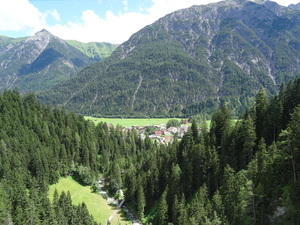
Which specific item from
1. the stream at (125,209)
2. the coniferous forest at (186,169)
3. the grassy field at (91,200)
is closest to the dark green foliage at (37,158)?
the coniferous forest at (186,169)

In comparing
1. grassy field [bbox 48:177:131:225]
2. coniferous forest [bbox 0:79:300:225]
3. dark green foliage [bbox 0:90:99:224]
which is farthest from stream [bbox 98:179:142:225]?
dark green foliage [bbox 0:90:99:224]

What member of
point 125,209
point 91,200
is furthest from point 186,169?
point 91,200

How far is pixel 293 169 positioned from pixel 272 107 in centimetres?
2781

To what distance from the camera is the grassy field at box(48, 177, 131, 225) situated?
69.4 m

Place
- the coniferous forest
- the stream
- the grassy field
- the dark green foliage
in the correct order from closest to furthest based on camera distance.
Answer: the coniferous forest, the dark green foliage, the stream, the grassy field

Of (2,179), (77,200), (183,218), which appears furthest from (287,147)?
(2,179)

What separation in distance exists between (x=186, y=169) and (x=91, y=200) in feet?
134

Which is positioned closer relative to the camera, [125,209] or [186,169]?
[186,169]

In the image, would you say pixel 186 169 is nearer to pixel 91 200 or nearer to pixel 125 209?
pixel 125 209

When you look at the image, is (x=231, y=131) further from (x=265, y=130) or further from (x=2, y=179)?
(x=2, y=179)

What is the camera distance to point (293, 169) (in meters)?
34.0

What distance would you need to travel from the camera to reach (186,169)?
63.3 meters

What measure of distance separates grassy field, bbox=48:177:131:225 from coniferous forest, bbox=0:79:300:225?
4.42m

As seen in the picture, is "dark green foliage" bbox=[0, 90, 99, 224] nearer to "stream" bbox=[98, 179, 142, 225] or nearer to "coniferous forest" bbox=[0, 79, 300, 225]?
"coniferous forest" bbox=[0, 79, 300, 225]
